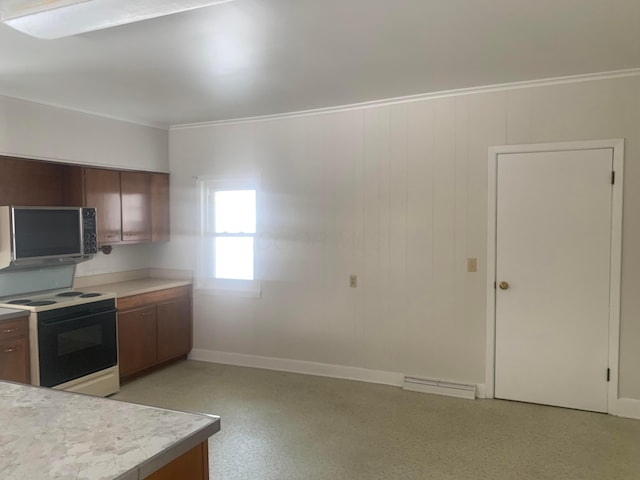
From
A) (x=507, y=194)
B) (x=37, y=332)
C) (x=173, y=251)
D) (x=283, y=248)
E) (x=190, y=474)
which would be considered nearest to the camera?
(x=190, y=474)

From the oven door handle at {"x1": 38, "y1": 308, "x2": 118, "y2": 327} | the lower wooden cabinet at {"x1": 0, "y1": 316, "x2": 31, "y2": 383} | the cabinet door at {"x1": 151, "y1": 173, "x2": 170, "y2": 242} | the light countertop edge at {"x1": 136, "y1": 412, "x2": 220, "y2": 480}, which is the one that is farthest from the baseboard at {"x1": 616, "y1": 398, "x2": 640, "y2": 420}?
the cabinet door at {"x1": 151, "y1": 173, "x2": 170, "y2": 242}

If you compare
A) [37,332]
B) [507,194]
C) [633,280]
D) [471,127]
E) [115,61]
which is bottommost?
[37,332]

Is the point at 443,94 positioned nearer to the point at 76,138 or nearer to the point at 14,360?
the point at 76,138

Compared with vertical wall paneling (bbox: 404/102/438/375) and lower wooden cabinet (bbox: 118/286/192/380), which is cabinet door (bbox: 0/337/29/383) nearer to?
lower wooden cabinet (bbox: 118/286/192/380)

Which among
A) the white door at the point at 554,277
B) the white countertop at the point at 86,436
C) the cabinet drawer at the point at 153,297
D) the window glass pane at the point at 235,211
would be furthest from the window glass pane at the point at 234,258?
the white countertop at the point at 86,436

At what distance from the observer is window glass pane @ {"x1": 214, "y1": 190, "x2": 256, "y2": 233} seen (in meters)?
4.81

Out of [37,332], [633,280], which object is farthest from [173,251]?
[633,280]

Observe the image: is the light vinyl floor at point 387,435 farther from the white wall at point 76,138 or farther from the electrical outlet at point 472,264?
the white wall at point 76,138

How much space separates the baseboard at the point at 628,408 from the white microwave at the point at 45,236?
444cm

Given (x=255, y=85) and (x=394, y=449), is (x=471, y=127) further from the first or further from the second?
(x=394, y=449)

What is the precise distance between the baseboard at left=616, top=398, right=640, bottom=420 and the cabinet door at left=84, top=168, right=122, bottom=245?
14.9 feet

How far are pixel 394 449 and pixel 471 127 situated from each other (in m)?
2.54

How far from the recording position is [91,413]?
1483mm

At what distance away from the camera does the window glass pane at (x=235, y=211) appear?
4.81m
